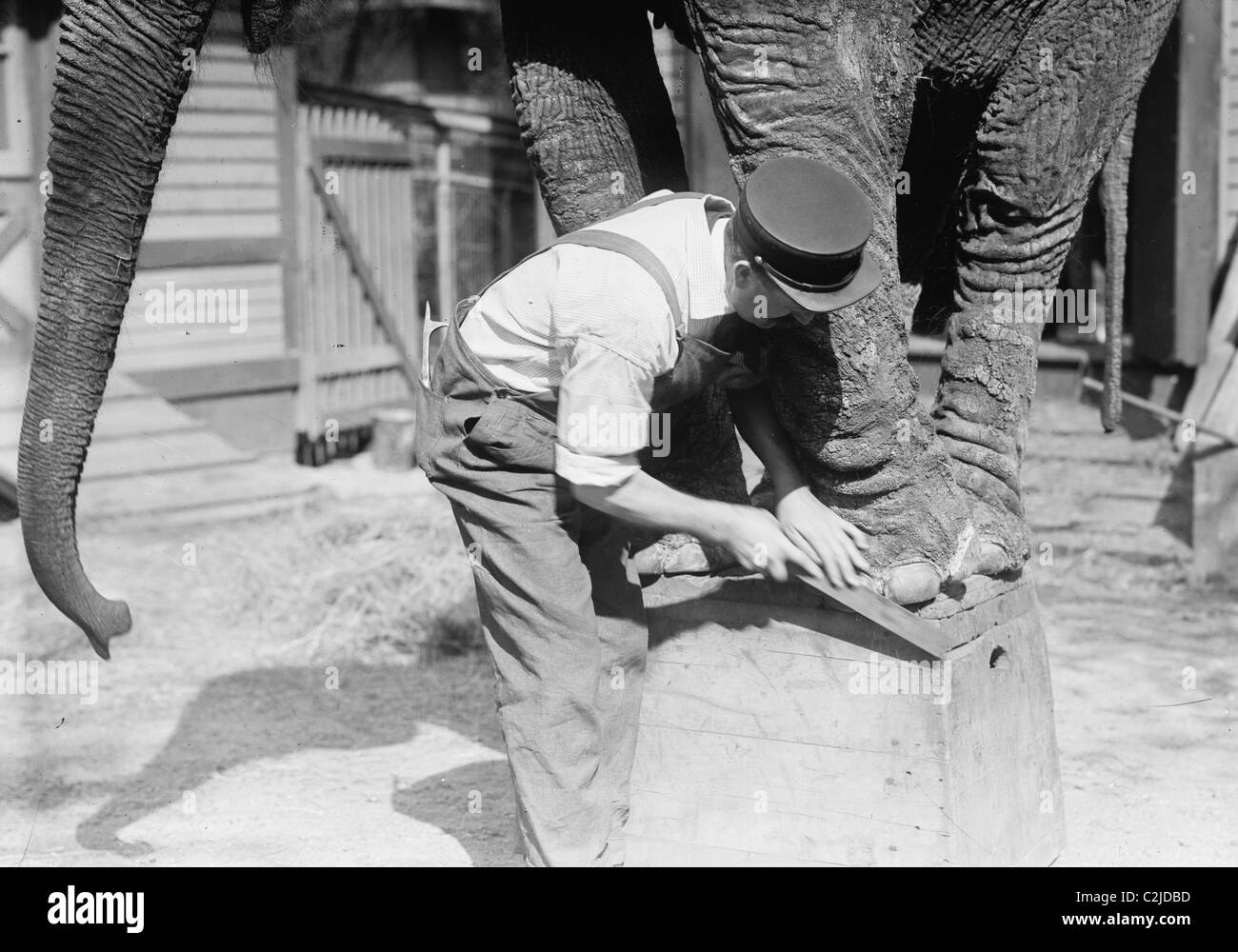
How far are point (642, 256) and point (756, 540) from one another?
1.85 feet

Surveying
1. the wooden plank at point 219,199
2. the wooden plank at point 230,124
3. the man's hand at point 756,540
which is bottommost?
the wooden plank at point 219,199

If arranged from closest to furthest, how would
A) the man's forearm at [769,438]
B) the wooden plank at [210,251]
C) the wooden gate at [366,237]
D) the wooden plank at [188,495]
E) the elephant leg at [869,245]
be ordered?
the elephant leg at [869,245] → the man's forearm at [769,438] → the wooden plank at [188,495] → the wooden plank at [210,251] → the wooden gate at [366,237]

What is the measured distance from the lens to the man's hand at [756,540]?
2.75 metres

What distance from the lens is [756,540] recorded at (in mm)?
2746

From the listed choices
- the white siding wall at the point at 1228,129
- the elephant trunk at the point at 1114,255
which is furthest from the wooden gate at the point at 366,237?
the elephant trunk at the point at 1114,255

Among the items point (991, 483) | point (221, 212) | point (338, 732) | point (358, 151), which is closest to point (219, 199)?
point (221, 212)

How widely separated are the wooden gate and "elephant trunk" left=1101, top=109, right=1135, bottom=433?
5.30m

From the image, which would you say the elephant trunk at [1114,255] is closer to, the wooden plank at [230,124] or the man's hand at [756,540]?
the man's hand at [756,540]

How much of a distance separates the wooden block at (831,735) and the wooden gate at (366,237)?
5.87m

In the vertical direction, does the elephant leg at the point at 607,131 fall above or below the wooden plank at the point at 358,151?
above

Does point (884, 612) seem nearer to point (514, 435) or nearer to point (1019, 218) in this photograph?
point (514, 435)

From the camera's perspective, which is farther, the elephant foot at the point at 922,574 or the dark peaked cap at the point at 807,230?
the elephant foot at the point at 922,574
